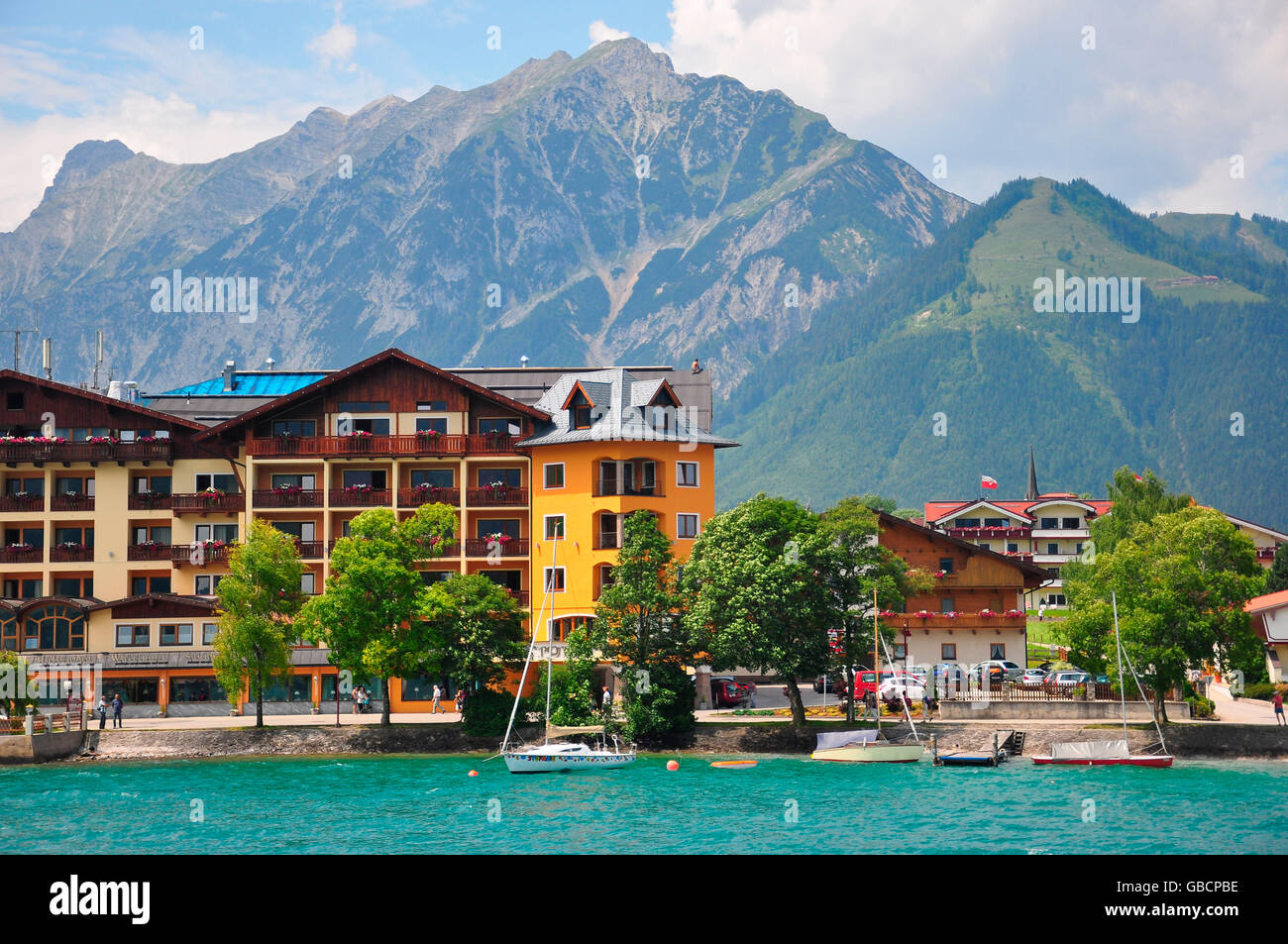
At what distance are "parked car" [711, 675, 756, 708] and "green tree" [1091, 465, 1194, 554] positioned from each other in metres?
45.8

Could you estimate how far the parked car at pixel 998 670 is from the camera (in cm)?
8575

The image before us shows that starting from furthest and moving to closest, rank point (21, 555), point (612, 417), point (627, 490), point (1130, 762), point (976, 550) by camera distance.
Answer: point (976, 550), point (21, 555), point (612, 417), point (627, 490), point (1130, 762)

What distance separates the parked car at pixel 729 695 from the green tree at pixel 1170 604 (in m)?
20.6

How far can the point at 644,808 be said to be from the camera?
5422cm

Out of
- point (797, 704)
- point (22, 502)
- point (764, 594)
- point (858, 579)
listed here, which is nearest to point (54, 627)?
point (22, 502)

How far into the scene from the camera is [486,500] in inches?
3472

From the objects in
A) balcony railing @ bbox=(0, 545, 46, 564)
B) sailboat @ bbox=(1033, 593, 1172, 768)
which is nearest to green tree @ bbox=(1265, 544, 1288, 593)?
sailboat @ bbox=(1033, 593, 1172, 768)

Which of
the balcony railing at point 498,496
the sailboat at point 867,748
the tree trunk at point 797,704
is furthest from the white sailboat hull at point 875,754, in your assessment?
the balcony railing at point 498,496

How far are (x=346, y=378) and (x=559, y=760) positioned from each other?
3493cm

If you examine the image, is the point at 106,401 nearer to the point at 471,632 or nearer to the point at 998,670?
the point at 471,632

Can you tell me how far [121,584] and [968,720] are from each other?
55.2 meters

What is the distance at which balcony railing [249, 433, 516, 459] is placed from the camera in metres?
87.8
